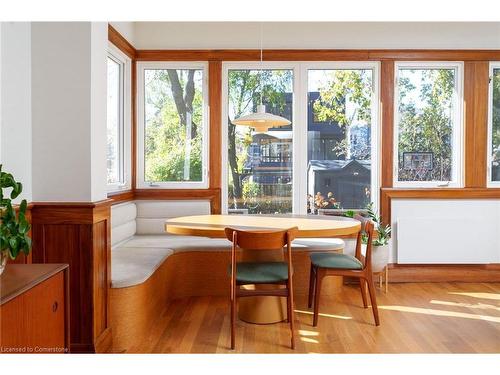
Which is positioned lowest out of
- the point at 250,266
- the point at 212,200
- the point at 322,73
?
the point at 250,266

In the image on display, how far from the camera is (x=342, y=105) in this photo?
520cm

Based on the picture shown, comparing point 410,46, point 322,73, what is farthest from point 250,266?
point 410,46

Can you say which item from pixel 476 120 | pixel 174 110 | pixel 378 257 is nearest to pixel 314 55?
pixel 174 110

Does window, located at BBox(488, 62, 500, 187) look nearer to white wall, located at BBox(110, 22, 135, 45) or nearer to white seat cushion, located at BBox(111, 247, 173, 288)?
white seat cushion, located at BBox(111, 247, 173, 288)

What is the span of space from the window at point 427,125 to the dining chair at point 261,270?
2.50 metres

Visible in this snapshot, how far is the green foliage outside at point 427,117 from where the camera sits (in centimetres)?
518

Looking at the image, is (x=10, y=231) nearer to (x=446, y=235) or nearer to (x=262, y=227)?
(x=262, y=227)

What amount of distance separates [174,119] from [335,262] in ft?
8.50

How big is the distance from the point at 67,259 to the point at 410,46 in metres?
4.16

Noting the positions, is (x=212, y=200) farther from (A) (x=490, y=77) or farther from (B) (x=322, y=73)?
(A) (x=490, y=77)

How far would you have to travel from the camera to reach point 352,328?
3.48 metres

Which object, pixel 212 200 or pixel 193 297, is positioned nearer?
pixel 193 297

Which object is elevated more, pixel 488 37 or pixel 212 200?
pixel 488 37

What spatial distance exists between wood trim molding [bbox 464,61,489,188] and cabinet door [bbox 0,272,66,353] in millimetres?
4472
